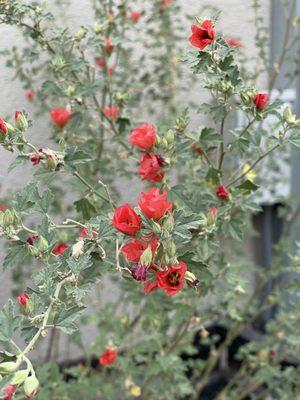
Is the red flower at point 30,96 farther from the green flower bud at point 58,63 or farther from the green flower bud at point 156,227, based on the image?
the green flower bud at point 156,227

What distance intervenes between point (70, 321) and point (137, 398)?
1191mm

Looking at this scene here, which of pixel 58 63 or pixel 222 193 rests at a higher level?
pixel 58 63

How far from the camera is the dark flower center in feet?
2.83

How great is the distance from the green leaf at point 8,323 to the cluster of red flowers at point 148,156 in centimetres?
45

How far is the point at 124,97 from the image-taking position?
154cm

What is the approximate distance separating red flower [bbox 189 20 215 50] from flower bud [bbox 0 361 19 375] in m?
0.65

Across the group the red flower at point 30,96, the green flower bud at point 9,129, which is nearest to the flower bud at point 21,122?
the green flower bud at point 9,129

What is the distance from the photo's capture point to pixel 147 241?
0.87m

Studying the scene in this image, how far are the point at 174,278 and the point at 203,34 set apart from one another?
47cm

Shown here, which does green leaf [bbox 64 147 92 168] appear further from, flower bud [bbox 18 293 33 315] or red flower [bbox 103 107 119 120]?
red flower [bbox 103 107 119 120]

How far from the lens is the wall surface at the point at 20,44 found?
1.50 metres

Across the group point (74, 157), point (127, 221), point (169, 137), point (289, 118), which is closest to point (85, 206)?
point (74, 157)

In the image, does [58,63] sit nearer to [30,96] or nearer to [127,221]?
[30,96]

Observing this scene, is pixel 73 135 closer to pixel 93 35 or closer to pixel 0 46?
pixel 93 35
